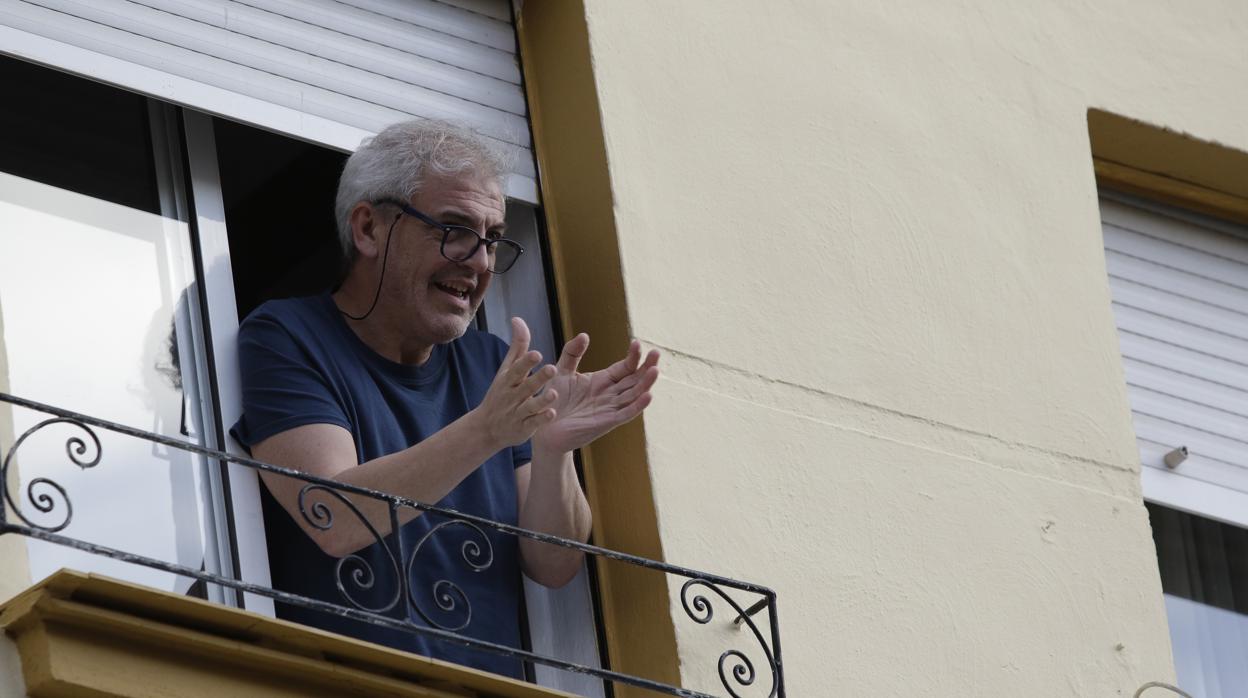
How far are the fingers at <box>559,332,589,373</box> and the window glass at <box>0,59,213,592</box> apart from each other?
2.81 feet

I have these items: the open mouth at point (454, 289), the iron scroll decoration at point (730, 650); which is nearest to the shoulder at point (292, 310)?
the open mouth at point (454, 289)

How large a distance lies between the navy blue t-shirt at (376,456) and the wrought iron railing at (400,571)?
3cm

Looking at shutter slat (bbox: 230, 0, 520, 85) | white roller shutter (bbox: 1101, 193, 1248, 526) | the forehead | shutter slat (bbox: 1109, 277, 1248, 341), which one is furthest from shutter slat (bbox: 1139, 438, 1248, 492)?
the forehead

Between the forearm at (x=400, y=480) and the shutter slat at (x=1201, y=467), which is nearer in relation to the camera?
the forearm at (x=400, y=480)

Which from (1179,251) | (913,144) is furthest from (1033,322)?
(1179,251)

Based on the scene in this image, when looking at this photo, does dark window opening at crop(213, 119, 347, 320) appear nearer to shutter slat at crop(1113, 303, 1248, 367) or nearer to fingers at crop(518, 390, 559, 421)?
fingers at crop(518, 390, 559, 421)

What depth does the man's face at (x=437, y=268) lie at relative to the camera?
5.16 metres

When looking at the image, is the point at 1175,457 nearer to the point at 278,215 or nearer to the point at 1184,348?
the point at 1184,348

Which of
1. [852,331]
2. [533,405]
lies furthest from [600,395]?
[852,331]

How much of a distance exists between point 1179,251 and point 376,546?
9.84 ft

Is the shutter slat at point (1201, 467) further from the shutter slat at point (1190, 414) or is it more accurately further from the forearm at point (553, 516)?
the forearm at point (553, 516)

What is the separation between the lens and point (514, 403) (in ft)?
15.0

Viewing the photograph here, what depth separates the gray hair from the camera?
17.0 feet

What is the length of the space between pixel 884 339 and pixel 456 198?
1.22 metres
